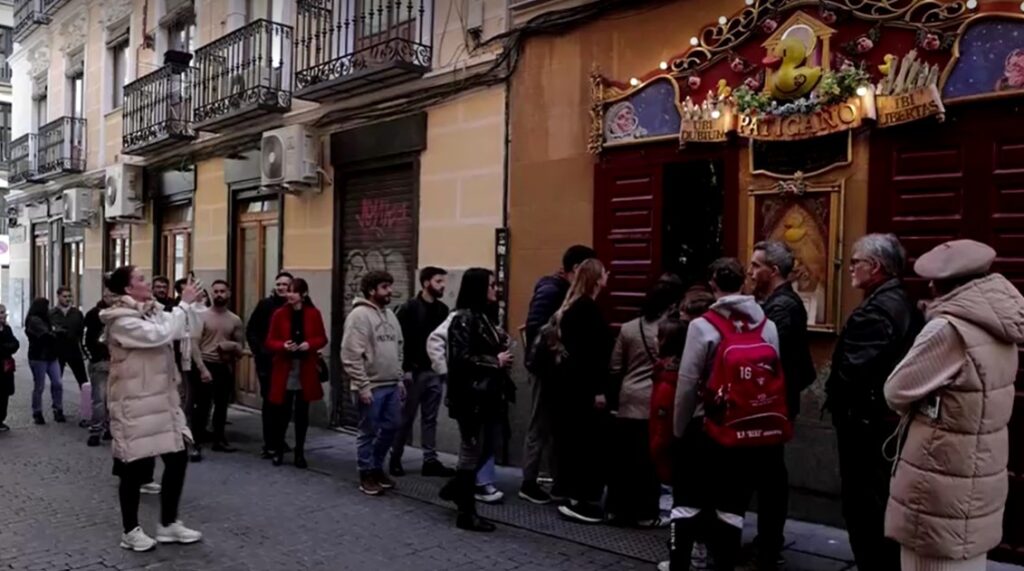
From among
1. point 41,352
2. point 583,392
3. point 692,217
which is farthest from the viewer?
point 41,352

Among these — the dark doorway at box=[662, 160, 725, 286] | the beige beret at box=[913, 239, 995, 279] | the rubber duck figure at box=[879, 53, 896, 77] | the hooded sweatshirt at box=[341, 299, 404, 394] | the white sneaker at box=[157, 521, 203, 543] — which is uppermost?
the rubber duck figure at box=[879, 53, 896, 77]

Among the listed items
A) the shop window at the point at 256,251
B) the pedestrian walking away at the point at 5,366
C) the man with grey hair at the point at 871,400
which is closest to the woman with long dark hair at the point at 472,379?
the man with grey hair at the point at 871,400

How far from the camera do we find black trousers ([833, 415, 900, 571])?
4102mm

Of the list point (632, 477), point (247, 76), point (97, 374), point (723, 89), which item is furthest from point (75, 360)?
point (723, 89)

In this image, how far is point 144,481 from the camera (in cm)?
530

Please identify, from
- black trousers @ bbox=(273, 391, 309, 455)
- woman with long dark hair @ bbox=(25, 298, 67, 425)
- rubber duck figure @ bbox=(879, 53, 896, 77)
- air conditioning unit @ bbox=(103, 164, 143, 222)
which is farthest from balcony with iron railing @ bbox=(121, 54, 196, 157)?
rubber duck figure @ bbox=(879, 53, 896, 77)

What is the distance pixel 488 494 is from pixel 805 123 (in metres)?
3.55

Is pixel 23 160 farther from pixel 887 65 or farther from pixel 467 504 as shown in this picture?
pixel 887 65

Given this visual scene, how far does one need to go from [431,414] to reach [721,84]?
12.2 feet

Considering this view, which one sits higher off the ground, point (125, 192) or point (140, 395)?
point (125, 192)

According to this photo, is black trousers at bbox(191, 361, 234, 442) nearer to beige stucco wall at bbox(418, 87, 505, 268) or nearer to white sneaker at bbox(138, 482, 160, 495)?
white sneaker at bbox(138, 482, 160, 495)

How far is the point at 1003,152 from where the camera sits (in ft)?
16.5

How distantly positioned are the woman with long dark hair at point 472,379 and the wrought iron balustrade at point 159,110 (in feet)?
26.8

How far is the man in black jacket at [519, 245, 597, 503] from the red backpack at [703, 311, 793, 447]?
2011 mm
